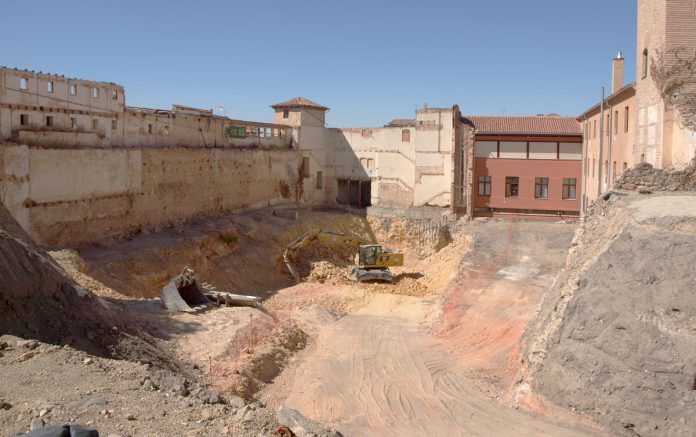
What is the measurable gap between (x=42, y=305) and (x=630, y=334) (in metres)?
11.1

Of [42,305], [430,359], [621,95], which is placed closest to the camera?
[42,305]

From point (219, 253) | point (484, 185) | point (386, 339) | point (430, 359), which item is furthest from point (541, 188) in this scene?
point (430, 359)

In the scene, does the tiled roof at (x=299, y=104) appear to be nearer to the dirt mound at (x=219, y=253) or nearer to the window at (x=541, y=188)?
the dirt mound at (x=219, y=253)

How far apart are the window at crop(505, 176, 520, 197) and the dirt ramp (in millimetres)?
27715

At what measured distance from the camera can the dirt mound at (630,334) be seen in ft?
40.5

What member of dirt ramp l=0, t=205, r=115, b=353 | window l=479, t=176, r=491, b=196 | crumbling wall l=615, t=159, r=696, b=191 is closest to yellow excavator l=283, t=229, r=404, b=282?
window l=479, t=176, r=491, b=196

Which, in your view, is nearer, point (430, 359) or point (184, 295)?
point (430, 359)

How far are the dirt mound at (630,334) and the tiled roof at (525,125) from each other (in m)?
20.9

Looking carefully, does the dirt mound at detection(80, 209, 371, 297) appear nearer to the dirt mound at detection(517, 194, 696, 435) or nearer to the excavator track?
the excavator track

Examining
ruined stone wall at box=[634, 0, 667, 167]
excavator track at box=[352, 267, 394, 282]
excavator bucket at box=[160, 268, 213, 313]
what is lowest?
excavator track at box=[352, 267, 394, 282]

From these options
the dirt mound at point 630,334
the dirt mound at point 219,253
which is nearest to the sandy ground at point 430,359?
the dirt mound at point 630,334

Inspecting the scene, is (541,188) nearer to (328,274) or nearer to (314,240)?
(314,240)

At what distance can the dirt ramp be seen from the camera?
10336 millimetres

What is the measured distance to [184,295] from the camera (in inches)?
749
